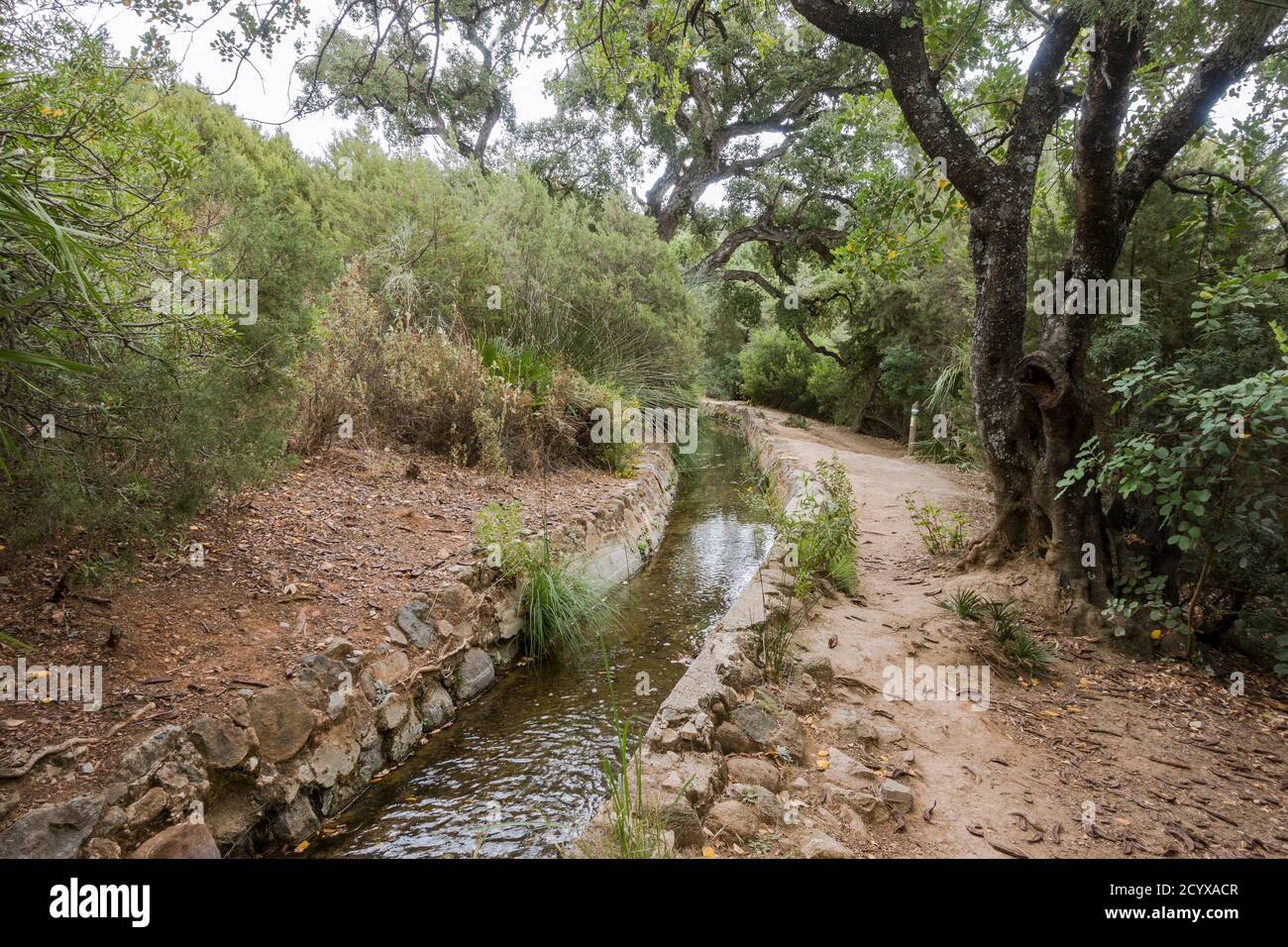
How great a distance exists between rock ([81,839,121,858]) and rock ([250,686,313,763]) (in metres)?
0.60

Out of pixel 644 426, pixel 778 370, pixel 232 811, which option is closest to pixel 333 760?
pixel 232 811

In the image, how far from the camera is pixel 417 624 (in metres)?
3.68

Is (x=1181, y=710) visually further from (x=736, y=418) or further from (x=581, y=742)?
(x=736, y=418)

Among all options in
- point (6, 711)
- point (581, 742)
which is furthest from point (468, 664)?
point (6, 711)

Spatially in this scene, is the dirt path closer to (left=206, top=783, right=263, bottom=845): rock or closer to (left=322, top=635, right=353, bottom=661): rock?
(left=206, top=783, right=263, bottom=845): rock

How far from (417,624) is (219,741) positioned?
4.25 ft

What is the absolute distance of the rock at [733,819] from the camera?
7.08 ft

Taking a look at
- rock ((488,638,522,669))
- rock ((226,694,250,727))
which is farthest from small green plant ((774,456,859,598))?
rock ((226,694,250,727))

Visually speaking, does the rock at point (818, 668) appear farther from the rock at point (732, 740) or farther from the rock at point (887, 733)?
the rock at point (732, 740)

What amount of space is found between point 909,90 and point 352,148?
8951mm

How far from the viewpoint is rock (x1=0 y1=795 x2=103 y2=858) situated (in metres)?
1.81

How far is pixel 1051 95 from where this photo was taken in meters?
4.21

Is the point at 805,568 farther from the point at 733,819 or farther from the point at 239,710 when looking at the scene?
the point at 239,710
